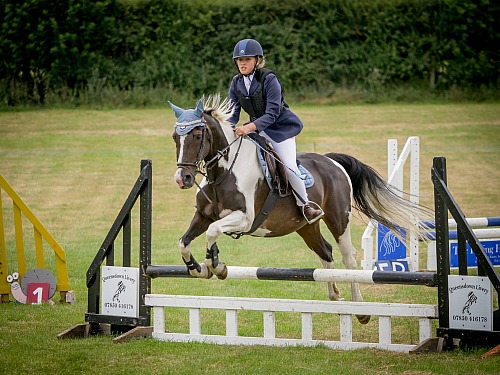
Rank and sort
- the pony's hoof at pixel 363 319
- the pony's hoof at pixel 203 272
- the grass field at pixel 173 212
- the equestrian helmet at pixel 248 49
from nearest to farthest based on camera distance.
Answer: the grass field at pixel 173 212
the pony's hoof at pixel 203 272
the equestrian helmet at pixel 248 49
the pony's hoof at pixel 363 319

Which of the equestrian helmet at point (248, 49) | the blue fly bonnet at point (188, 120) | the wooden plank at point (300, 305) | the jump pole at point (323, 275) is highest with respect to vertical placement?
the equestrian helmet at point (248, 49)

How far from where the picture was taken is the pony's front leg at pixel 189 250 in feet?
18.2

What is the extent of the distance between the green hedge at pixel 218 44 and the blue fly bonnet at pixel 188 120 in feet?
46.1

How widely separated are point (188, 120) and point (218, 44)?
1456cm

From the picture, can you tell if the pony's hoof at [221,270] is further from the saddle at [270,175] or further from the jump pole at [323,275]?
the saddle at [270,175]

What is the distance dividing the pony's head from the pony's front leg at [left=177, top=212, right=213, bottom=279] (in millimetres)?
426

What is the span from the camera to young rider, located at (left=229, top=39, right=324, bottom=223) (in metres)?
5.81

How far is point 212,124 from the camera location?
571 cm

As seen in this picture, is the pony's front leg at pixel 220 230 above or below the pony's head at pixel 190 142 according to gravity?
below

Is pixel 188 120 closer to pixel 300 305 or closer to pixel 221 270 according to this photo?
pixel 221 270

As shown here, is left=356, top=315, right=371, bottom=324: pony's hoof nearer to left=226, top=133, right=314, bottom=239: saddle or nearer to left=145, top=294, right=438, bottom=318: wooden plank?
left=145, top=294, right=438, bottom=318: wooden plank

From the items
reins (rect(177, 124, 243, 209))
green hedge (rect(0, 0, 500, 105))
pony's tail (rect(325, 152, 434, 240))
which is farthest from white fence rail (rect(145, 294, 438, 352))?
green hedge (rect(0, 0, 500, 105))

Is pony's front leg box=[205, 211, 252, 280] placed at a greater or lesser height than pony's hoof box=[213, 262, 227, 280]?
greater

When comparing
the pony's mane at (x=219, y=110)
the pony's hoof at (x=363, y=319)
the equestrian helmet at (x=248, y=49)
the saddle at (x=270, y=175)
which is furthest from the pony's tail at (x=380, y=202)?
the equestrian helmet at (x=248, y=49)
